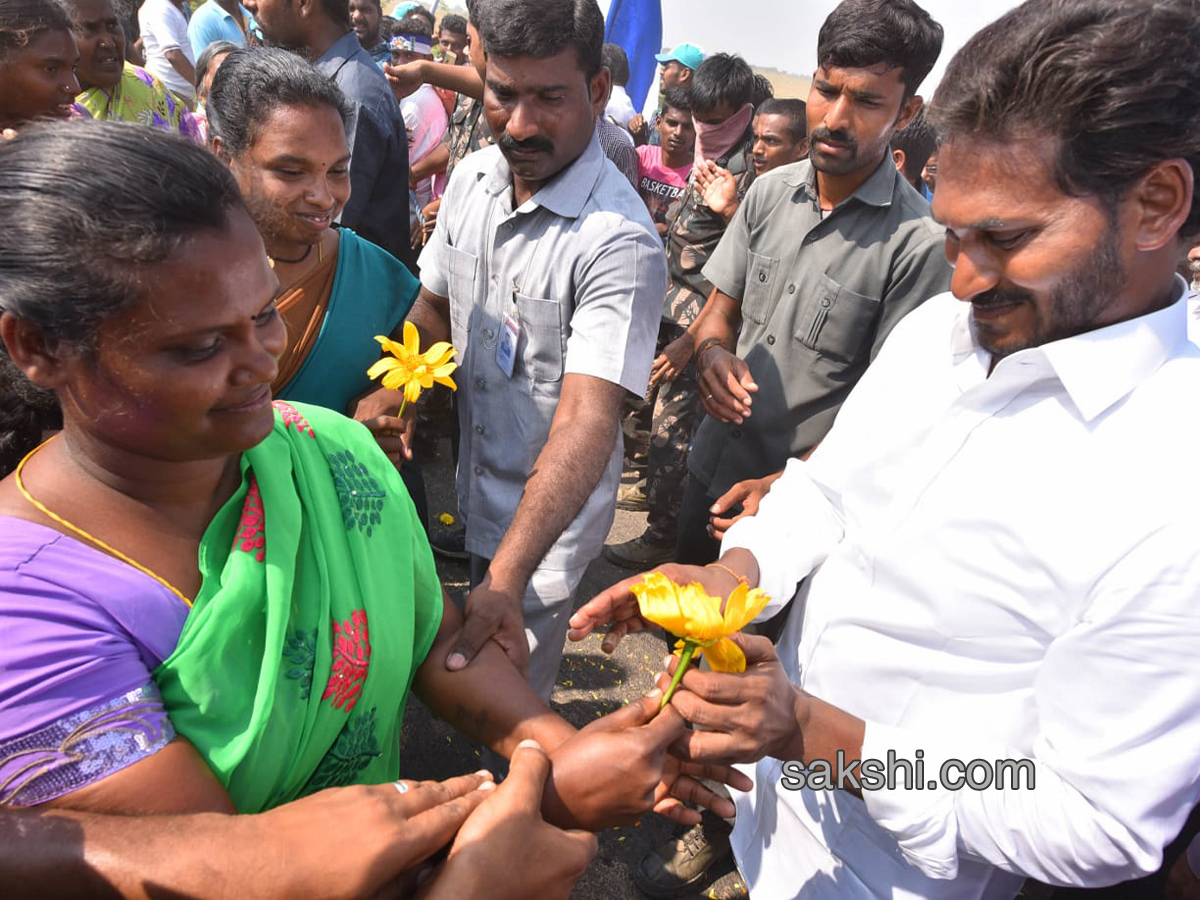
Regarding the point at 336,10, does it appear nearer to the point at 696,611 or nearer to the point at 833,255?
the point at 833,255

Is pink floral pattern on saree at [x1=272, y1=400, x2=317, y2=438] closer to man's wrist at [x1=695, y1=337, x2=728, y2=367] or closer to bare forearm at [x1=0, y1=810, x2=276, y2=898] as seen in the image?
bare forearm at [x1=0, y1=810, x2=276, y2=898]

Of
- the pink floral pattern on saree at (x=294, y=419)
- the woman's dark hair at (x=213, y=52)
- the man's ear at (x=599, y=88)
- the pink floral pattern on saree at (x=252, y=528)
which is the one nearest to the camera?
the pink floral pattern on saree at (x=252, y=528)

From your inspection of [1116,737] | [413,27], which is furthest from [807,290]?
[413,27]

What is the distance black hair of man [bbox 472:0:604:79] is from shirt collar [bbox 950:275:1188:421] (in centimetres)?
186

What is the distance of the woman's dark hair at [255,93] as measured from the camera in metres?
2.45

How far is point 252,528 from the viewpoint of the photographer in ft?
4.91

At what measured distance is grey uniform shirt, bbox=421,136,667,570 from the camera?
258 cm

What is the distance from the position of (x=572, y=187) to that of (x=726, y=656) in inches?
69.5

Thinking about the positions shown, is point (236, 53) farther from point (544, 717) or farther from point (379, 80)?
point (544, 717)

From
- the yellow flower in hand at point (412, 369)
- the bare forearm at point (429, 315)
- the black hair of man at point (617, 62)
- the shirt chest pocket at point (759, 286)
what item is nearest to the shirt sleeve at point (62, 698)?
the yellow flower in hand at point (412, 369)

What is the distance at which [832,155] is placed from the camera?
123 inches

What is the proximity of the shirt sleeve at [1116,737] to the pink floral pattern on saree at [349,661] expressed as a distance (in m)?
1.23

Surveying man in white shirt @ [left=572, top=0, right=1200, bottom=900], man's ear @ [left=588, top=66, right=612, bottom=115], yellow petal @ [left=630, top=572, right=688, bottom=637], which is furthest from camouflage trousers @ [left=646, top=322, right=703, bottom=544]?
yellow petal @ [left=630, top=572, right=688, bottom=637]

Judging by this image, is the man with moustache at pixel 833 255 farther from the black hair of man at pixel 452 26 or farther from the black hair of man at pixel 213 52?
the black hair of man at pixel 452 26
